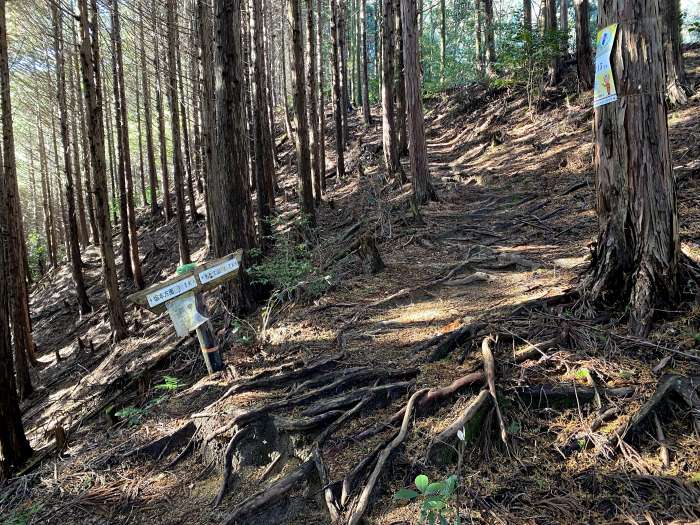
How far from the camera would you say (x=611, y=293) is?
387cm

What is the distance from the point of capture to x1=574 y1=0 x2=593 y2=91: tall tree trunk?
12953 mm

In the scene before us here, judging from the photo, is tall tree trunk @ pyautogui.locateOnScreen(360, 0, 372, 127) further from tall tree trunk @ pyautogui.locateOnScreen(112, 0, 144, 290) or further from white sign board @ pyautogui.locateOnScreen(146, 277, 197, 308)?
white sign board @ pyautogui.locateOnScreen(146, 277, 197, 308)

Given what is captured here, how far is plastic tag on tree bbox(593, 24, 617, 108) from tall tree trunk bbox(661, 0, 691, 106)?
25.3 feet

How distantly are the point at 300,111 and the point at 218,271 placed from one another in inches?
256

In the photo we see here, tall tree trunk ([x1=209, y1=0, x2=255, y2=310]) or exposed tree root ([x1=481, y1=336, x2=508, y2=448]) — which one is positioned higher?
tall tree trunk ([x1=209, y1=0, x2=255, y2=310])

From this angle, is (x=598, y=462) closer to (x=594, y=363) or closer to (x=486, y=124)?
(x=594, y=363)

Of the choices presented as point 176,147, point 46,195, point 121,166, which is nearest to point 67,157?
point 121,166

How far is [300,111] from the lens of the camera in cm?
1050

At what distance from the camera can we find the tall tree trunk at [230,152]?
6754mm

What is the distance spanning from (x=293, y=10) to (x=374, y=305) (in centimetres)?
723

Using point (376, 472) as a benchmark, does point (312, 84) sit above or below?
above

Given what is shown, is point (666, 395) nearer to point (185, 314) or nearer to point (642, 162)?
point (642, 162)

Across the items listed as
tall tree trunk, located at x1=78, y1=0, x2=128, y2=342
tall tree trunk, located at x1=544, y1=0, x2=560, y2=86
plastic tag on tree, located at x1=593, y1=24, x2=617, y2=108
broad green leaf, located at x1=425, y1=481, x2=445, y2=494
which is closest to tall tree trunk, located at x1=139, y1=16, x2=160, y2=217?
tall tree trunk, located at x1=78, y1=0, x2=128, y2=342

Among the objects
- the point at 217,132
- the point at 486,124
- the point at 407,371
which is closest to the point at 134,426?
the point at 407,371
